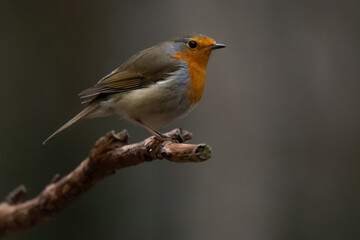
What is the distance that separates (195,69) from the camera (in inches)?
111

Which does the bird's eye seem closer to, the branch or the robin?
the robin

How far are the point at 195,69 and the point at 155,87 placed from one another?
0.31 meters

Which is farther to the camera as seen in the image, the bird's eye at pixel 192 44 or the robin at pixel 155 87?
the bird's eye at pixel 192 44

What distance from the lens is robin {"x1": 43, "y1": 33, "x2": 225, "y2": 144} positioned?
264 centimetres

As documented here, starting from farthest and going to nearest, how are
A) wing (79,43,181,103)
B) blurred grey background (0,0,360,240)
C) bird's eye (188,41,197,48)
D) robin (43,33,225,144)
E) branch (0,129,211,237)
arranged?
blurred grey background (0,0,360,240), bird's eye (188,41,197,48), wing (79,43,181,103), robin (43,33,225,144), branch (0,129,211,237)

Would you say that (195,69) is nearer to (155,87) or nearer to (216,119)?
(155,87)

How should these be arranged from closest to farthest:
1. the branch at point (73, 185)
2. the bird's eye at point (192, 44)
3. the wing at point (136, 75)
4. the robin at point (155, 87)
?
the branch at point (73, 185) < the robin at point (155, 87) < the wing at point (136, 75) < the bird's eye at point (192, 44)

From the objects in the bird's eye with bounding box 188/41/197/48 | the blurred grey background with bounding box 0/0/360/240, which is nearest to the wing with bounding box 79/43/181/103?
the bird's eye with bounding box 188/41/197/48

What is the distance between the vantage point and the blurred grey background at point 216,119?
422 centimetres

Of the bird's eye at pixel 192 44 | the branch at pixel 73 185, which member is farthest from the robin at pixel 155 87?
the branch at pixel 73 185

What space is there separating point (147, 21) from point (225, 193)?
1896 mm

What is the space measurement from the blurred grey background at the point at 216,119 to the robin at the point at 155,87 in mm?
1376

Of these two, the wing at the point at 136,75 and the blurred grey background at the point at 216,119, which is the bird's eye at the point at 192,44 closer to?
the wing at the point at 136,75

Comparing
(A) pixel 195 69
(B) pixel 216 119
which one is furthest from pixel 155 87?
(B) pixel 216 119
